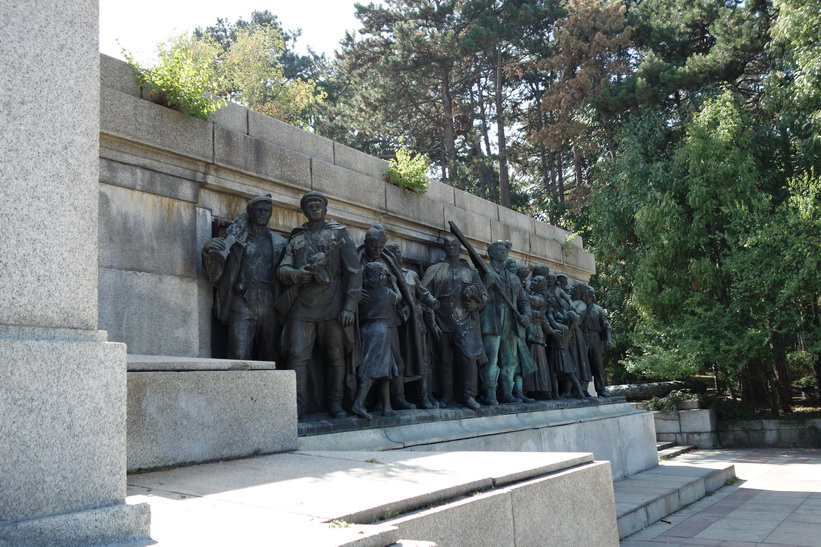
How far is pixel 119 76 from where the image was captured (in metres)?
7.14

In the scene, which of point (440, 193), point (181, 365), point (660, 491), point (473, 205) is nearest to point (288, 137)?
point (440, 193)

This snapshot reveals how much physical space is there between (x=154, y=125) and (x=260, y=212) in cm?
123

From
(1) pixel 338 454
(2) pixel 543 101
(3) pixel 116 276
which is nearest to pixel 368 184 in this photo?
(3) pixel 116 276

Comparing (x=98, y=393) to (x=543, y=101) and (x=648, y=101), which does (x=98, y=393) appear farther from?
(x=543, y=101)

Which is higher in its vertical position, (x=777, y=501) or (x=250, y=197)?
(x=250, y=197)

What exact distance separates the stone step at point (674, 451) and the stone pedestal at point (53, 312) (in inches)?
589

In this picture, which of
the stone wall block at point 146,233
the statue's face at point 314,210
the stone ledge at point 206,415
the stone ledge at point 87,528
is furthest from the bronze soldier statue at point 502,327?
the stone ledge at point 87,528

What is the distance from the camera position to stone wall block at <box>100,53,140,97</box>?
22.9 ft

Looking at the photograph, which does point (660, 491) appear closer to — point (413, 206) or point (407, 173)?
point (413, 206)

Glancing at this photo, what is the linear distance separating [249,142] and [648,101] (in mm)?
20658

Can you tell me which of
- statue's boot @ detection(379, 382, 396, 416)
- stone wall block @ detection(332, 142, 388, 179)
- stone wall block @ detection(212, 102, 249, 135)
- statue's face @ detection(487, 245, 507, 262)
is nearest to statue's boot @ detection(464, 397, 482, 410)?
statue's boot @ detection(379, 382, 396, 416)

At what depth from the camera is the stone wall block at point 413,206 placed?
34.1ft

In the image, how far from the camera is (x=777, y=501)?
33.1 feet

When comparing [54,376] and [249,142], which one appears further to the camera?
[249,142]
